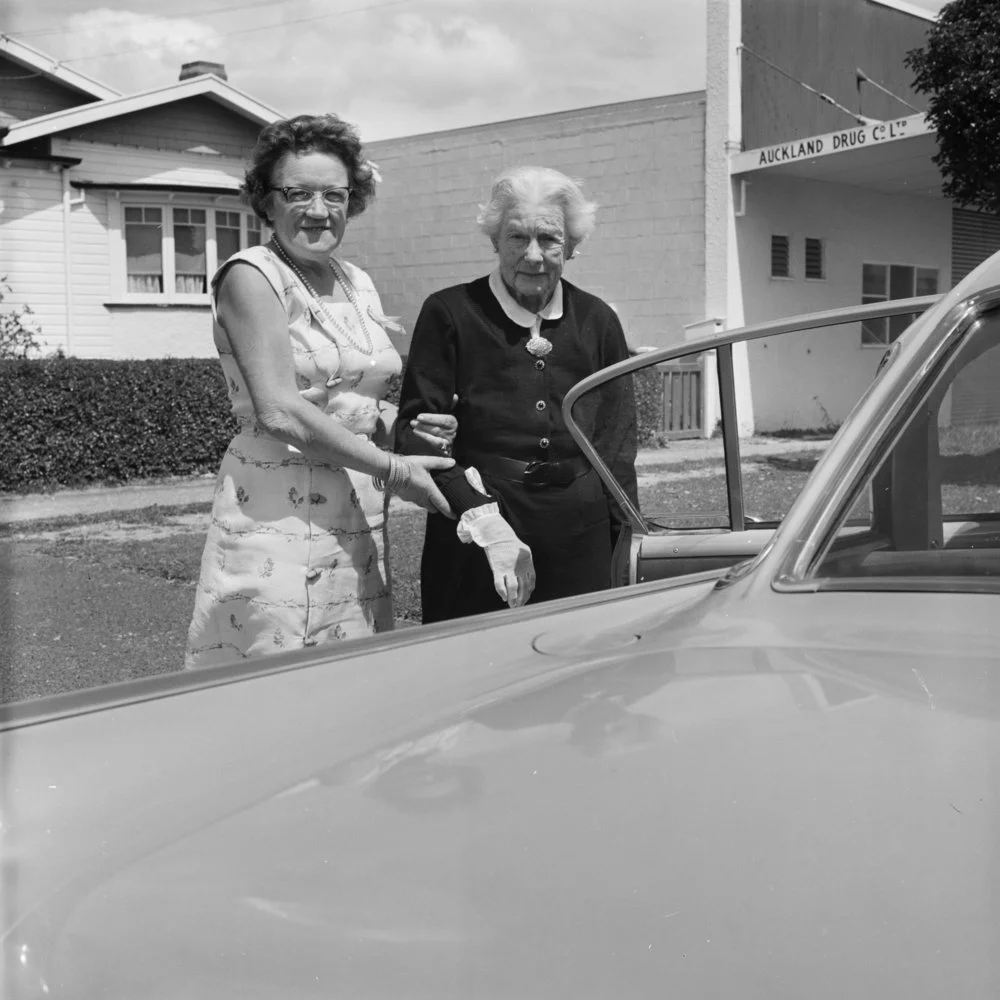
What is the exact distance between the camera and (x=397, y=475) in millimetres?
2932

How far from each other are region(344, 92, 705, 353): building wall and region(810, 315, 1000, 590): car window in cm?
1357

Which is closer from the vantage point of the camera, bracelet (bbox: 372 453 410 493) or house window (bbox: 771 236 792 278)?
bracelet (bbox: 372 453 410 493)

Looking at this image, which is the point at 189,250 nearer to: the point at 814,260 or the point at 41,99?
the point at 41,99

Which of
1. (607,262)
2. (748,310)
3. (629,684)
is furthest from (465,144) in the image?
(629,684)

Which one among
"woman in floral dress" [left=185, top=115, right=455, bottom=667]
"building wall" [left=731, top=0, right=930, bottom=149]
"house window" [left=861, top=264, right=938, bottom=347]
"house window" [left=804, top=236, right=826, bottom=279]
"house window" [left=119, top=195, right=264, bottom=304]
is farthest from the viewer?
"house window" [left=119, top=195, right=264, bottom=304]

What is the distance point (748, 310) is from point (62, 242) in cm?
974

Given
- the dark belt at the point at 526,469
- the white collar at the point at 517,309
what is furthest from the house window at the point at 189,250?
the dark belt at the point at 526,469

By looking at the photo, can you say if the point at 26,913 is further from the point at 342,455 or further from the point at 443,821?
the point at 342,455

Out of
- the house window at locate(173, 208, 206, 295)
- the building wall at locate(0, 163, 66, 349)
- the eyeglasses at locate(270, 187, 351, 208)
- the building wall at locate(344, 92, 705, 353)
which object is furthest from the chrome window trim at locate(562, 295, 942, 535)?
the house window at locate(173, 208, 206, 295)

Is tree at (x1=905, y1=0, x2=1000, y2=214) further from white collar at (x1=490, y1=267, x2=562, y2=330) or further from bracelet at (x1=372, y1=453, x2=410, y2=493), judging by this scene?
bracelet at (x1=372, y1=453, x2=410, y2=493)

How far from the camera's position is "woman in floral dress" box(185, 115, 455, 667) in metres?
2.81

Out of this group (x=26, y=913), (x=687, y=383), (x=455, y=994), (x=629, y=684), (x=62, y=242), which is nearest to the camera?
(x=455, y=994)

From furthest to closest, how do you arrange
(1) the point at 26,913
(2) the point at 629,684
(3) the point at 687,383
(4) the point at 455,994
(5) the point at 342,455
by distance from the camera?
(3) the point at 687,383 → (5) the point at 342,455 → (2) the point at 629,684 → (1) the point at 26,913 → (4) the point at 455,994

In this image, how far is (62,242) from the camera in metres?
18.6
